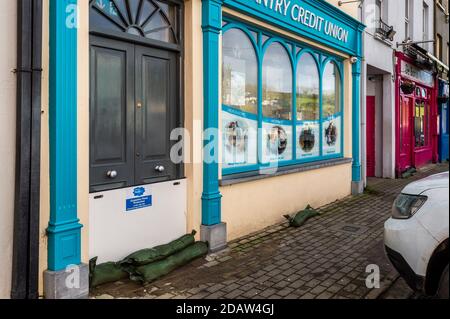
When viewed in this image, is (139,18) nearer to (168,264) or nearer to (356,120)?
(168,264)

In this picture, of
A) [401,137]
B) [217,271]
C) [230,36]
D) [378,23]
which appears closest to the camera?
[217,271]

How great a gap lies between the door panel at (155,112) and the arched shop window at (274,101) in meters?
1.04

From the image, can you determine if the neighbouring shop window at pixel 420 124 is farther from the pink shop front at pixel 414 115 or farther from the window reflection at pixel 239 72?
the window reflection at pixel 239 72

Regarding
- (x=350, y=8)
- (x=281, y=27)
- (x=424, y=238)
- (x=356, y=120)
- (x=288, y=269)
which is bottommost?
(x=288, y=269)

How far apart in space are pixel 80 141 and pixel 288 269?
266cm

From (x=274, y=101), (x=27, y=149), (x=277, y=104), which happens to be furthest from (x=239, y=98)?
(x=27, y=149)

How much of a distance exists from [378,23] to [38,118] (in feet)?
33.5

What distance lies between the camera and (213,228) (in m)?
5.42

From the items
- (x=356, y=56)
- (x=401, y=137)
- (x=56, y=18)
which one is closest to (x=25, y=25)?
(x=56, y=18)

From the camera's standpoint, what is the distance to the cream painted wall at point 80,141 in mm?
3807

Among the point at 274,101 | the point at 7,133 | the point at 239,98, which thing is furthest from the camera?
the point at 274,101

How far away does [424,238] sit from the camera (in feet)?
11.2
